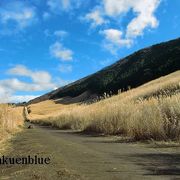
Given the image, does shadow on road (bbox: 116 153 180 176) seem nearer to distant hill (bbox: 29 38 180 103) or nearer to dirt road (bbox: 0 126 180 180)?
dirt road (bbox: 0 126 180 180)

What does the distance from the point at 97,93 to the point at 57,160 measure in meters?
127

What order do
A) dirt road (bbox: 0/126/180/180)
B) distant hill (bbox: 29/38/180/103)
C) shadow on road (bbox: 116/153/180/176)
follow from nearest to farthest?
dirt road (bbox: 0/126/180/180)
shadow on road (bbox: 116/153/180/176)
distant hill (bbox: 29/38/180/103)

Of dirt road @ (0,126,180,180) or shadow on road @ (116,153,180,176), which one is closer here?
dirt road @ (0,126,180,180)

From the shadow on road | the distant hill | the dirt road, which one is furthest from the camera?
the distant hill

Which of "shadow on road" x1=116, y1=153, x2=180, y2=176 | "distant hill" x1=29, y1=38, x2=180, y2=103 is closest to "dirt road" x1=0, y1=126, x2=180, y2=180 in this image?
"shadow on road" x1=116, y1=153, x2=180, y2=176

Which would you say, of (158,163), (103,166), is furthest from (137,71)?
(103,166)

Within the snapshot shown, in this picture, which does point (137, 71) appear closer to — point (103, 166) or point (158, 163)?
point (158, 163)

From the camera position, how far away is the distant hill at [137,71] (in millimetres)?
113725

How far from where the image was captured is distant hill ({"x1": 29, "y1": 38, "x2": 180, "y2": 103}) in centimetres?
11372

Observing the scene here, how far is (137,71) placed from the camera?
5354 inches

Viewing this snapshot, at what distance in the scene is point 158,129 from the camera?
16.5 m

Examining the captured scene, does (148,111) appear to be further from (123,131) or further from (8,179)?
(8,179)

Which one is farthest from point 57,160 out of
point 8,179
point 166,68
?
point 166,68

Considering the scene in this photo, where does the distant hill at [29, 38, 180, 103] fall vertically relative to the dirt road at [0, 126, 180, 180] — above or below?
above
